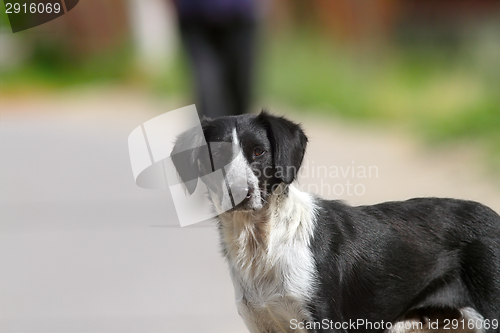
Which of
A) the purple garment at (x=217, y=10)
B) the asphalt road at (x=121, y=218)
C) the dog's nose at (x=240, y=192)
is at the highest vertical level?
the purple garment at (x=217, y=10)

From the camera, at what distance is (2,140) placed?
25.9 feet

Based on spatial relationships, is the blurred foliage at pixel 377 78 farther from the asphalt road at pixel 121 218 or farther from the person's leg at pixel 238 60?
the person's leg at pixel 238 60

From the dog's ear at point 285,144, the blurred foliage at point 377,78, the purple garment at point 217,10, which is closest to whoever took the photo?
the dog's ear at point 285,144

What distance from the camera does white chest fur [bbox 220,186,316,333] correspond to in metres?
2.68

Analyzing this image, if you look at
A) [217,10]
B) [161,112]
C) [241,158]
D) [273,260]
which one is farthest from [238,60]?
[161,112]

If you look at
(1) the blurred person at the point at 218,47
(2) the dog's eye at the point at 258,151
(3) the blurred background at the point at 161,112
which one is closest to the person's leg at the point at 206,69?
(1) the blurred person at the point at 218,47

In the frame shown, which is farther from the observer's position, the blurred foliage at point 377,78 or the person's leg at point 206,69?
the blurred foliage at point 377,78

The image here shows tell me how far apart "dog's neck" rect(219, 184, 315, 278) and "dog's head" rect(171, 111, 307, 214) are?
0.07m

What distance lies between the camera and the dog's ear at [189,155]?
2.88 m

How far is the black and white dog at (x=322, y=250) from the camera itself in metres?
2.71

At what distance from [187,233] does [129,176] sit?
172 cm

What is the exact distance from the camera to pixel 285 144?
2.84 m

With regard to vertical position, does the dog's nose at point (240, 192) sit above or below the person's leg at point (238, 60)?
below

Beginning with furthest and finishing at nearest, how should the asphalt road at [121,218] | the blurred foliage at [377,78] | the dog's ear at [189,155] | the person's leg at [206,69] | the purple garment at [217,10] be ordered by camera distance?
the blurred foliage at [377,78]
the person's leg at [206,69]
the purple garment at [217,10]
the asphalt road at [121,218]
the dog's ear at [189,155]
